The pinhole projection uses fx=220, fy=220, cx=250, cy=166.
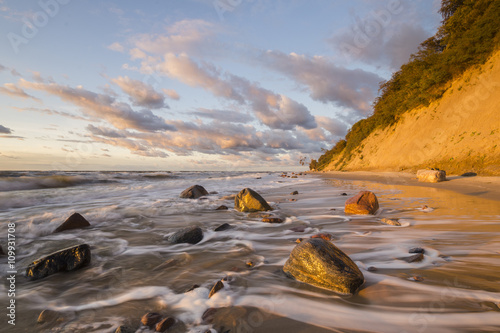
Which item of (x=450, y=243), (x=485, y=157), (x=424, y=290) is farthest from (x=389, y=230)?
(x=485, y=157)

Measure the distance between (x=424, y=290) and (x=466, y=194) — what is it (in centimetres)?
661

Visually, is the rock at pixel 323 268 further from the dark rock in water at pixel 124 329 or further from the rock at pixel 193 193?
the rock at pixel 193 193

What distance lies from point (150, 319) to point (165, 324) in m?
0.15

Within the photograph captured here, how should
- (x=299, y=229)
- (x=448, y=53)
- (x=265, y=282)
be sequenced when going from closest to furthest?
(x=265, y=282)
(x=299, y=229)
(x=448, y=53)

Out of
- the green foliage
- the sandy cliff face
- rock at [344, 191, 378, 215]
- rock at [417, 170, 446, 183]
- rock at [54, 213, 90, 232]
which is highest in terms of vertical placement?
the green foliage

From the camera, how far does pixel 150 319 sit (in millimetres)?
1609

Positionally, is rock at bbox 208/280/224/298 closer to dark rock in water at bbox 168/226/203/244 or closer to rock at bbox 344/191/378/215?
dark rock in water at bbox 168/226/203/244

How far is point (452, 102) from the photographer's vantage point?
15.7 meters

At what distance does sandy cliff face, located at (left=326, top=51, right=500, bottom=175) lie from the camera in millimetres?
10734

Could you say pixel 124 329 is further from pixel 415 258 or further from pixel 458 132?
pixel 458 132

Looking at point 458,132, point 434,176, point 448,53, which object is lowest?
point 434,176

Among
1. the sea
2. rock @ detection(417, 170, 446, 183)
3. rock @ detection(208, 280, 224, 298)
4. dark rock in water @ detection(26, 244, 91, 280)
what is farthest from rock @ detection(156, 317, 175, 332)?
rock @ detection(417, 170, 446, 183)

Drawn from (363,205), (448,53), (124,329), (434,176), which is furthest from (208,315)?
(448,53)

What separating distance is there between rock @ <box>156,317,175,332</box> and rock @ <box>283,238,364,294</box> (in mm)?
1149
